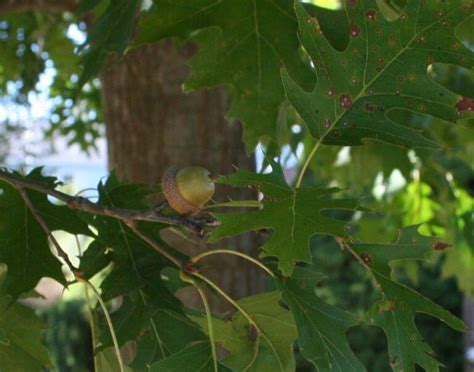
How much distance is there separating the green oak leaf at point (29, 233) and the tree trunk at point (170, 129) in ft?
2.50

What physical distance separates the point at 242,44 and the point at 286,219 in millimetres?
464

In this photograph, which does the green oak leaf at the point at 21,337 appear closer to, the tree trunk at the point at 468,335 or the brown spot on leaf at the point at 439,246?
the brown spot on leaf at the point at 439,246

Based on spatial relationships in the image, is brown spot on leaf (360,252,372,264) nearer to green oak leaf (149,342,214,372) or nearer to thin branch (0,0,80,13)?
green oak leaf (149,342,214,372)

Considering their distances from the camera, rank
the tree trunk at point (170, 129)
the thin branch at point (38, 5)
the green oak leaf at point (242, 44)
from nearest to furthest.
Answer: the green oak leaf at point (242, 44), the tree trunk at point (170, 129), the thin branch at point (38, 5)

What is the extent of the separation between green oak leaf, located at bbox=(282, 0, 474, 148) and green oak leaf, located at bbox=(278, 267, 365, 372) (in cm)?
19

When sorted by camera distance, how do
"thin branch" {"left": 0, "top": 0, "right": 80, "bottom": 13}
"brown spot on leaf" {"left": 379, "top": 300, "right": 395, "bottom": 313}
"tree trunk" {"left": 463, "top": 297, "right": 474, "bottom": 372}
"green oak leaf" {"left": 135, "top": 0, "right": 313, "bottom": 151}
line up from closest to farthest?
"brown spot on leaf" {"left": 379, "top": 300, "right": 395, "bottom": 313} → "green oak leaf" {"left": 135, "top": 0, "right": 313, "bottom": 151} → "thin branch" {"left": 0, "top": 0, "right": 80, "bottom": 13} → "tree trunk" {"left": 463, "top": 297, "right": 474, "bottom": 372}

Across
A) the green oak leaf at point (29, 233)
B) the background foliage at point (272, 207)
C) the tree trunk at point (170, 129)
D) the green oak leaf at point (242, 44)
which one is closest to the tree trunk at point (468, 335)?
the tree trunk at point (170, 129)

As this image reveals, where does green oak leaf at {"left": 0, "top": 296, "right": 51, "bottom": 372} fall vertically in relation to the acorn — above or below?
below

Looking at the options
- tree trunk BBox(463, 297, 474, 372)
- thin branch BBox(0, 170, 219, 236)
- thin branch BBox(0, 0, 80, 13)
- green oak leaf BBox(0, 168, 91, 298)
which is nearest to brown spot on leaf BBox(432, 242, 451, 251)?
thin branch BBox(0, 170, 219, 236)

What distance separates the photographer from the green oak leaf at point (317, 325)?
1146mm

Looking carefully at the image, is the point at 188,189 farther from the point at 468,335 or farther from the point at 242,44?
the point at 468,335

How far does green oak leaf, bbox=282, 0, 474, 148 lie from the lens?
115cm

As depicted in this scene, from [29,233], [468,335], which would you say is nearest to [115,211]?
[29,233]

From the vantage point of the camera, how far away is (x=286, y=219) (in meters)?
1.09
